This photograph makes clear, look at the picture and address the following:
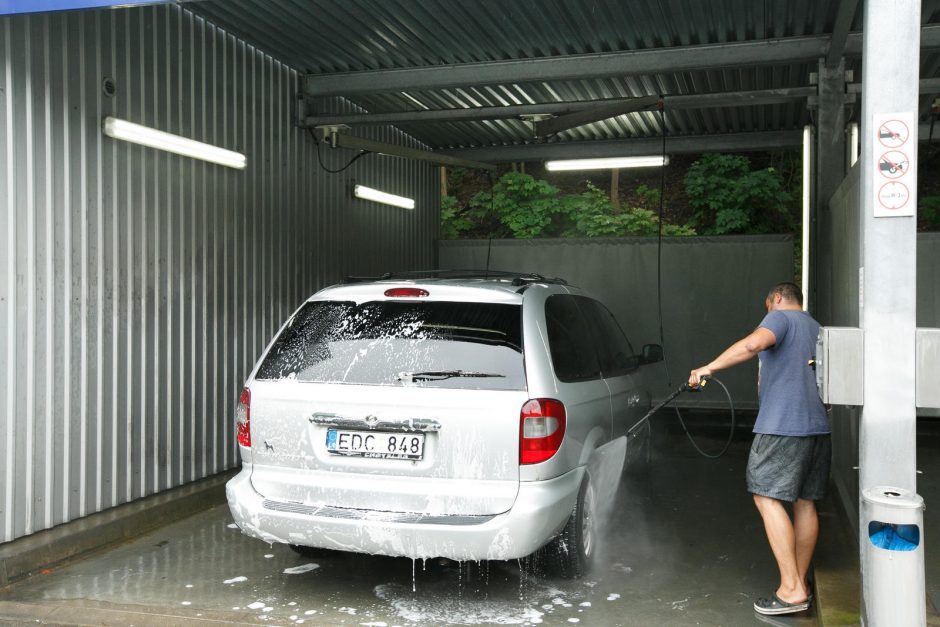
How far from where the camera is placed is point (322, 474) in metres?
4.48

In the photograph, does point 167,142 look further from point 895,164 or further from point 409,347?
point 895,164

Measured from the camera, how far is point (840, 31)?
22.6 ft

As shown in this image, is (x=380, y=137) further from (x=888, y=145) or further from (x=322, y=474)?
(x=888, y=145)

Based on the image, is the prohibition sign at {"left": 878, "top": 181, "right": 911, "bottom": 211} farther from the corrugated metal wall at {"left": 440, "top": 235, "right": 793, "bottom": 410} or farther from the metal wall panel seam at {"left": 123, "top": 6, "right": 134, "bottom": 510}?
the corrugated metal wall at {"left": 440, "top": 235, "right": 793, "bottom": 410}

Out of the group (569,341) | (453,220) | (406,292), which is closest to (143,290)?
(406,292)

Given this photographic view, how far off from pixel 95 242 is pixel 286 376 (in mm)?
2342

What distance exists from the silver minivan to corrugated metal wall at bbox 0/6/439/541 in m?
1.78

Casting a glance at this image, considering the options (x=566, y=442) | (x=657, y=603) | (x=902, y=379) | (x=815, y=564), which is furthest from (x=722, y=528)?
(x=902, y=379)

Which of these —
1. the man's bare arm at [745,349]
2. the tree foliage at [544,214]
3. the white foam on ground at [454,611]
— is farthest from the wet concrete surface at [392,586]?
the tree foliage at [544,214]

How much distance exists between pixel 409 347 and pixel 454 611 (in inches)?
56.2

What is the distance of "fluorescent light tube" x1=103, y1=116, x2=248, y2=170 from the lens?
6.20 meters

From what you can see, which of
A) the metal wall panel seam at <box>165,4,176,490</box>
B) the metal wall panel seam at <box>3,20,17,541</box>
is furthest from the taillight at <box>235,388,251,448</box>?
the metal wall panel seam at <box>165,4,176,490</box>

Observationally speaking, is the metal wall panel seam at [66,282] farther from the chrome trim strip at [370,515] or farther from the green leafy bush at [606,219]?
the green leafy bush at [606,219]

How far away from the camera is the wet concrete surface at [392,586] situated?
4500 millimetres
